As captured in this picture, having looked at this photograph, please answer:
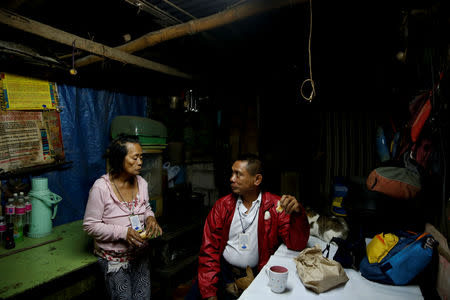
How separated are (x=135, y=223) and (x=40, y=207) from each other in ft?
5.04

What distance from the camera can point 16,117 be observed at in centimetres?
338

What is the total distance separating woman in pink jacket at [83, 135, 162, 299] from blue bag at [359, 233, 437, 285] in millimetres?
2185

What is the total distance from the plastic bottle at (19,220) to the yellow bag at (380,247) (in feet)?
12.6

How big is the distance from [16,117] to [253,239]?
3417 mm

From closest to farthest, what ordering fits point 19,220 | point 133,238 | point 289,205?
point 289,205 < point 133,238 < point 19,220

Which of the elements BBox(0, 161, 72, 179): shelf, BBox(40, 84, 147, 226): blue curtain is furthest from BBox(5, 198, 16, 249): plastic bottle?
BBox(40, 84, 147, 226): blue curtain

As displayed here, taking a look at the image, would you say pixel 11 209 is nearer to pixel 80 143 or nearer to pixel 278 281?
pixel 80 143

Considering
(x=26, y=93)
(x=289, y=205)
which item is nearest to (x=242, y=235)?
(x=289, y=205)

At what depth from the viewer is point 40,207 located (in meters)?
3.37

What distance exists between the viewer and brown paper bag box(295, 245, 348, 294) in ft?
6.23

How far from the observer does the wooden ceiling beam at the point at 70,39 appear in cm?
229

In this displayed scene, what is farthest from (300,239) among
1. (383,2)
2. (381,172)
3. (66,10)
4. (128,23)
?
(66,10)

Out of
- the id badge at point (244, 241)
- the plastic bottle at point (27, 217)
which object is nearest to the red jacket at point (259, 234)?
the id badge at point (244, 241)

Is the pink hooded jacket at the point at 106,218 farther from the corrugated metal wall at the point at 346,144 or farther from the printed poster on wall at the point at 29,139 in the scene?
the corrugated metal wall at the point at 346,144
